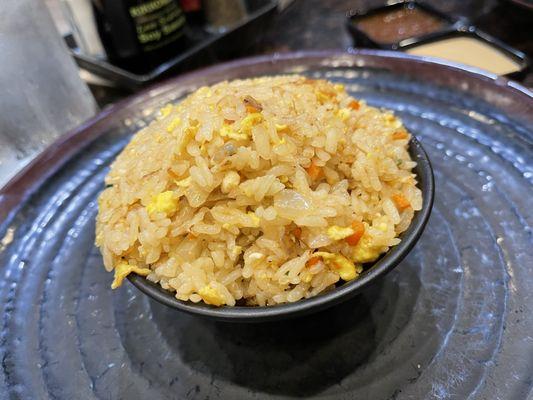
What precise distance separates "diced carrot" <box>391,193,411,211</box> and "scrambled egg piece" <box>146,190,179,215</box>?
0.56m

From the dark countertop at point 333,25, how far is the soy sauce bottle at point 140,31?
0.21 m

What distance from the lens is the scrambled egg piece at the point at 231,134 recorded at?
121cm

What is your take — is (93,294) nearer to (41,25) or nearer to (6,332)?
(6,332)

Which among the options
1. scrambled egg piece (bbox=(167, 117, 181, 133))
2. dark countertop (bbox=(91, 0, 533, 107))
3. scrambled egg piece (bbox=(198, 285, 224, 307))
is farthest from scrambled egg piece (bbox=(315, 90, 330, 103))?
dark countertop (bbox=(91, 0, 533, 107))

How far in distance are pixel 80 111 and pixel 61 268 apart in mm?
1006

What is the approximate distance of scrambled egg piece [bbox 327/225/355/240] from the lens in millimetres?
1160

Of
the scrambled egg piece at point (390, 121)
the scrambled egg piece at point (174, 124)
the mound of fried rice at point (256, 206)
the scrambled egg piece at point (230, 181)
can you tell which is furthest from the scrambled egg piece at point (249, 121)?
the scrambled egg piece at point (390, 121)

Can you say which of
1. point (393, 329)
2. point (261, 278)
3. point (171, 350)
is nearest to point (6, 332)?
point (171, 350)

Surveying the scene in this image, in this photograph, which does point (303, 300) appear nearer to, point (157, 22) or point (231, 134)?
point (231, 134)

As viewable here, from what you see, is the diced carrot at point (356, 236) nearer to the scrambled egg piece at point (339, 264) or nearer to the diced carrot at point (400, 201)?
the scrambled egg piece at point (339, 264)

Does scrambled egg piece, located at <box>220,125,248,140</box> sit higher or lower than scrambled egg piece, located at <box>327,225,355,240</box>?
higher

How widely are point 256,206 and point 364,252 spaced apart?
0.92ft

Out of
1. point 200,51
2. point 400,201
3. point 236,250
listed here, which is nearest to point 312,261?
point 236,250

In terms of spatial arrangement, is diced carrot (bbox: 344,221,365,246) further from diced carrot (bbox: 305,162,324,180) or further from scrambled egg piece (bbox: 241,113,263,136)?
scrambled egg piece (bbox: 241,113,263,136)
